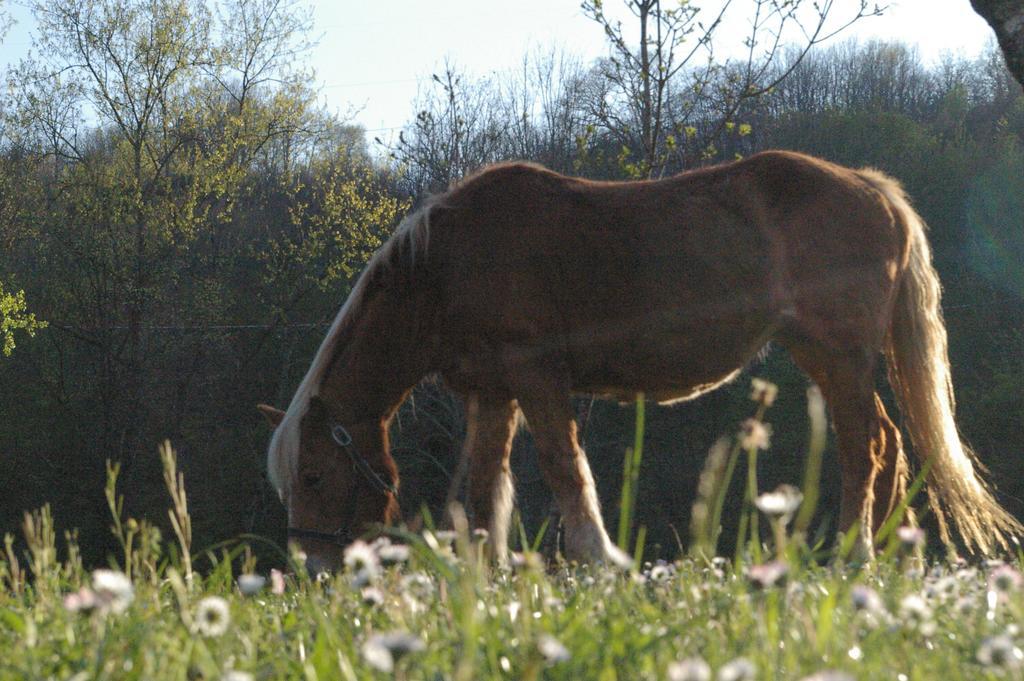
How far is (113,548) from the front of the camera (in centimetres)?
2494

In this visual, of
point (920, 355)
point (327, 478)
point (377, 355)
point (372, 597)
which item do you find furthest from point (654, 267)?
point (372, 597)

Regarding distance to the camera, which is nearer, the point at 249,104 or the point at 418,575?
the point at 418,575

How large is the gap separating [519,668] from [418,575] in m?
0.61

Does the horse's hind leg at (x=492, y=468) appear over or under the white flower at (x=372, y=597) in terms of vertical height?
under

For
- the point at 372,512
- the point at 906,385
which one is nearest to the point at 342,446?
the point at 372,512

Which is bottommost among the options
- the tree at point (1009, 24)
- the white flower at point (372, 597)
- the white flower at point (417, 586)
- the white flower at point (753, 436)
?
the white flower at point (417, 586)

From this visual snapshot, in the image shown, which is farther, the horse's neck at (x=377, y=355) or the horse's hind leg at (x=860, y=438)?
the horse's neck at (x=377, y=355)

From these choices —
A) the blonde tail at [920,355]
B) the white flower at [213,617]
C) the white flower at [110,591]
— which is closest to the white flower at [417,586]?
the white flower at [213,617]

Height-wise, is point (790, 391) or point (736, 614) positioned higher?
point (736, 614)

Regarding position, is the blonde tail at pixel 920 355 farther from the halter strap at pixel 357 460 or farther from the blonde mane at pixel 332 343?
the halter strap at pixel 357 460

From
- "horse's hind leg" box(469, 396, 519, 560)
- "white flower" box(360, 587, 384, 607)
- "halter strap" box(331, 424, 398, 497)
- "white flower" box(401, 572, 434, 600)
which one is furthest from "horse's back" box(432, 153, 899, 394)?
"white flower" box(360, 587, 384, 607)

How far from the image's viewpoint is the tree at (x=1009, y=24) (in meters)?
4.96

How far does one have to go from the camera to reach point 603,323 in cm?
502

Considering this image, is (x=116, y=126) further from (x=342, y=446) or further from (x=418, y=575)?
(x=418, y=575)
